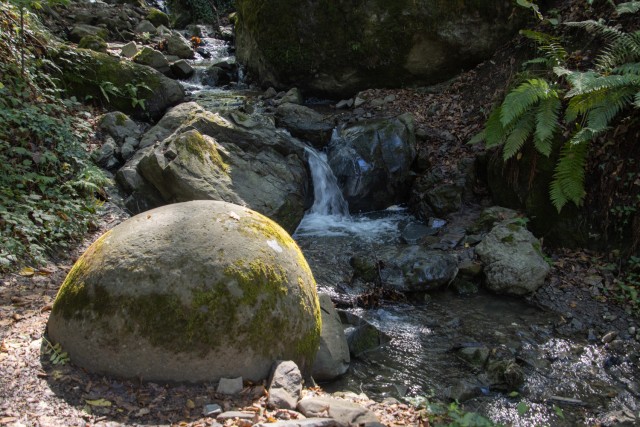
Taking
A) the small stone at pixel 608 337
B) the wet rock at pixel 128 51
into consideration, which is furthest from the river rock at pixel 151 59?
the small stone at pixel 608 337

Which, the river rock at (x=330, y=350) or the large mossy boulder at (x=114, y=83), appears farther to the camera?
the large mossy boulder at (x=114, y=83)

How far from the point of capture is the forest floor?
2943 millimetres

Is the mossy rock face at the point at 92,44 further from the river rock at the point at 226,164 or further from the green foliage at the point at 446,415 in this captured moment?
the green foliage at the point at 446,415

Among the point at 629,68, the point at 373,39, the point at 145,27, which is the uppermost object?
the point at 145,27

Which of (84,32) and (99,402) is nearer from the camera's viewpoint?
(99,402)

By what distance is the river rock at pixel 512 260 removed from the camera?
6.17m

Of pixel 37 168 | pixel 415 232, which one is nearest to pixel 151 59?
pixel 37 168

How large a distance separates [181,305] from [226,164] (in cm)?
424

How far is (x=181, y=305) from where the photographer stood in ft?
10.7

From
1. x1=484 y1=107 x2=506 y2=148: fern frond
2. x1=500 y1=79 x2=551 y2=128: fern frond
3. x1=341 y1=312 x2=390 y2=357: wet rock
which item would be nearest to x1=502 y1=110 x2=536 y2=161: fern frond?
x1=500 y1=79 x2=551 y2=128: fern frond

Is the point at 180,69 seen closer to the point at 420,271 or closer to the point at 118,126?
the point at 118,126

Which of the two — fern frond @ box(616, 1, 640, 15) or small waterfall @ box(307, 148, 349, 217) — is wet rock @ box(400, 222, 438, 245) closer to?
small waterfall @ box(307, 148, 349, 217)

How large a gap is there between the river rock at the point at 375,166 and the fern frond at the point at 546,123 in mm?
2669

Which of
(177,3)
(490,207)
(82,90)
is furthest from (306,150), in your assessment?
(177,3)
